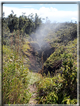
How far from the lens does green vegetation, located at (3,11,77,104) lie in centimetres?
176

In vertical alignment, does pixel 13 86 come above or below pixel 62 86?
above

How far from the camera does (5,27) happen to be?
2.39 m

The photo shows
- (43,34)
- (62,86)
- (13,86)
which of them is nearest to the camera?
(13,86)

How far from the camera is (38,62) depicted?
92.7 inches

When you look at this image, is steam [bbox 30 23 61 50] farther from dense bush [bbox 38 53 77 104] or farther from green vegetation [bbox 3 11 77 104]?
dense bush [bbox 38 53 77 104]

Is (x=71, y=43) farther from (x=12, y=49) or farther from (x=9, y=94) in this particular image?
(x=9, y=94)

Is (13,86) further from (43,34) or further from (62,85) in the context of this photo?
(43,34)

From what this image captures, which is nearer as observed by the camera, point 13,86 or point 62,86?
point 13,86

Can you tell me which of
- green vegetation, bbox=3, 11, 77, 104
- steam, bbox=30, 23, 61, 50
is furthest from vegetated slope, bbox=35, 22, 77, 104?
steam, bbox=30, 23, 61, 50

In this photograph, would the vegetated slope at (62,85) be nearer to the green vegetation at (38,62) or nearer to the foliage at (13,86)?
the green vegetation at (38,62)

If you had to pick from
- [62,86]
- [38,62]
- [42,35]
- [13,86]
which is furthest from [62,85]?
[42,35]

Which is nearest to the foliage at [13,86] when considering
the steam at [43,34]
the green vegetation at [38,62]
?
the green vegetation at [38,62]

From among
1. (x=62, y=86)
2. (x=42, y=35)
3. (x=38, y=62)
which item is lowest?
(x=62, y=86)

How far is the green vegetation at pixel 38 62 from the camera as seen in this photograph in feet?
5.77
